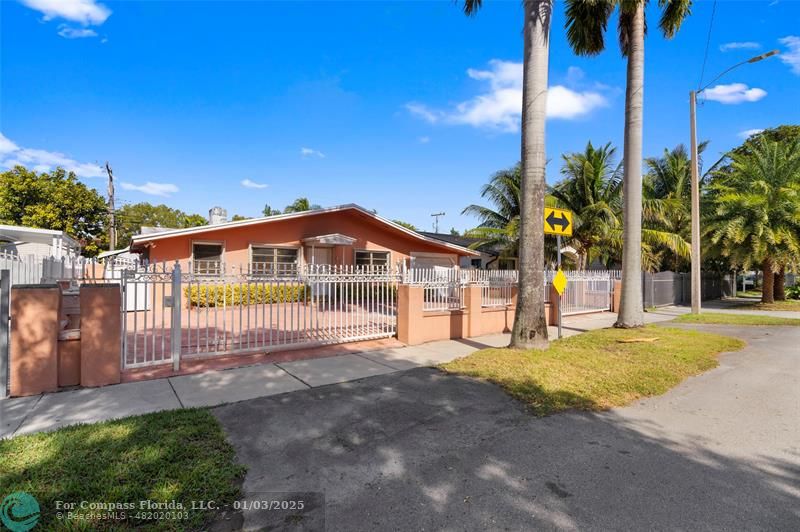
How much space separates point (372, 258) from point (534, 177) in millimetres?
13389

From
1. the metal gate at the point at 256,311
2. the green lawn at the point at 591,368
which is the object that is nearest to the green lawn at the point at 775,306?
the green lawn at the point at 591,368

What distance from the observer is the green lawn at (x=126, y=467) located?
2.87m

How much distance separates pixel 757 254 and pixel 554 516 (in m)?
19.9

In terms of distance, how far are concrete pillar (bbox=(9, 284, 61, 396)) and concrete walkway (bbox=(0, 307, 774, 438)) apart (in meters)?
0.21

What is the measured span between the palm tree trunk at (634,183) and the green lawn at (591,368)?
1.57 m

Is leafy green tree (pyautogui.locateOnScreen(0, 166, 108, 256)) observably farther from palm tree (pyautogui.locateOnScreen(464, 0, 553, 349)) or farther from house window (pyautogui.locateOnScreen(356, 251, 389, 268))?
palm tree (pyautogui.locateOnScreen(464, 0, 553, 349))

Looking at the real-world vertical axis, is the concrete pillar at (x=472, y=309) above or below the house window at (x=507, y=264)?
below

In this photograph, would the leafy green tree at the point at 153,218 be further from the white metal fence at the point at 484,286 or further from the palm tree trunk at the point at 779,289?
the palm tree trunk at the point at 779,289

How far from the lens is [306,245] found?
59.6 feet

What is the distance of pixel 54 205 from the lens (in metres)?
27.8

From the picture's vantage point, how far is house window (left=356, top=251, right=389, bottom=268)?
65.6ft

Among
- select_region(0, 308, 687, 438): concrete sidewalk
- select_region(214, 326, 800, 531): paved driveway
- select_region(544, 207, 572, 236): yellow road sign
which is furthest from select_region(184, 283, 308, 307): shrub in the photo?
select_region(544, 207, 572, 236): yellow road sign

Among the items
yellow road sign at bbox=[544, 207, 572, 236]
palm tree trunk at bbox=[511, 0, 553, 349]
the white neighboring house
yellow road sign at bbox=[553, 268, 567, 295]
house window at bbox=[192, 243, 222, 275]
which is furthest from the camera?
house window at bbox=[192, 243, 222, 275]

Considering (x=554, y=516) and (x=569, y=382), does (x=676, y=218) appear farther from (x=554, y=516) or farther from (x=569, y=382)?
(x=554, y=516)
